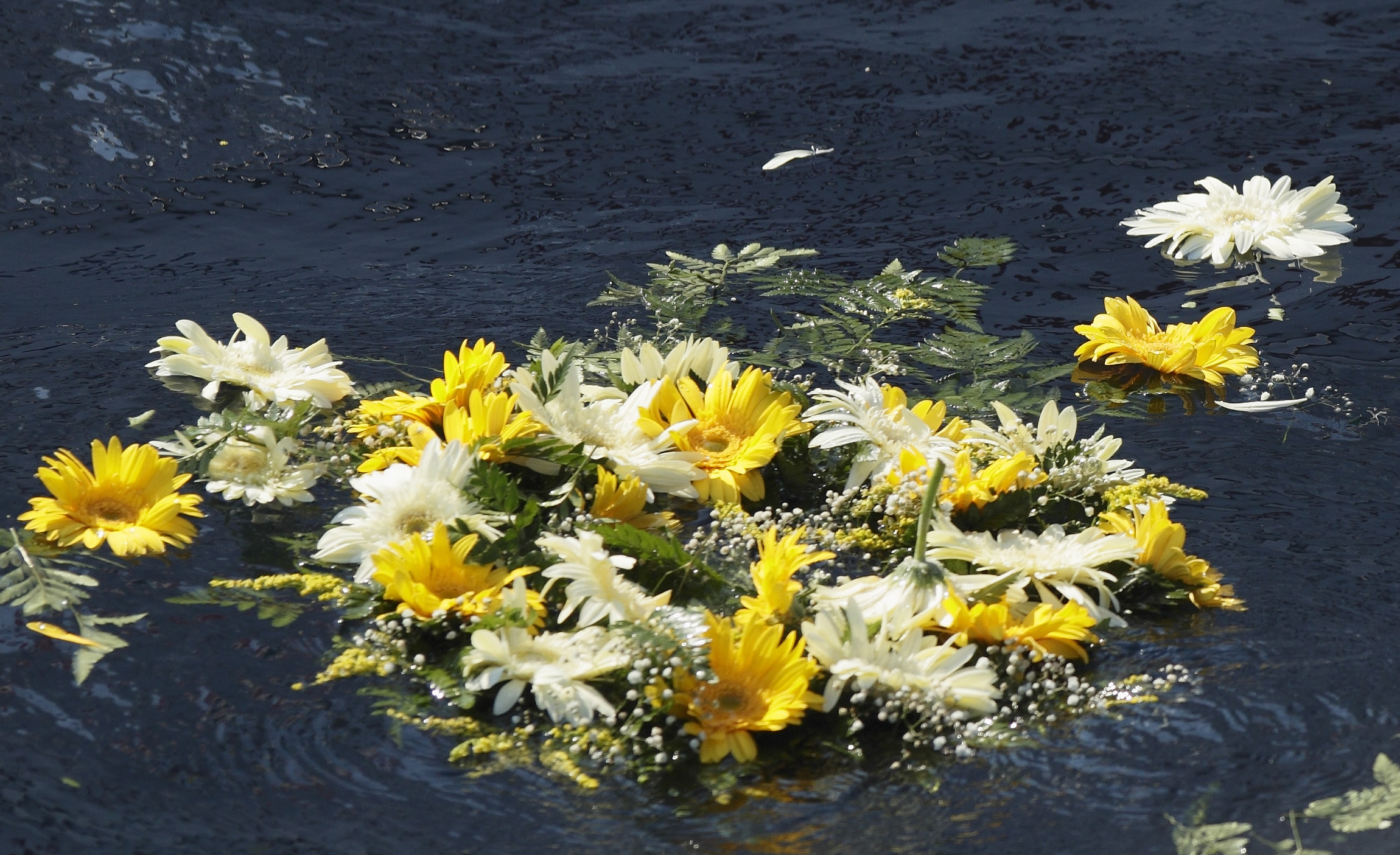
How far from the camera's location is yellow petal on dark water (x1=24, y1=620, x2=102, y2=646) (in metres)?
1.87

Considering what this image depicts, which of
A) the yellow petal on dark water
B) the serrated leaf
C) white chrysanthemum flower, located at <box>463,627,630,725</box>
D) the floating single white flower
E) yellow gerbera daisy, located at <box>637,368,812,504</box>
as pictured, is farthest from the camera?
the floating single white flower

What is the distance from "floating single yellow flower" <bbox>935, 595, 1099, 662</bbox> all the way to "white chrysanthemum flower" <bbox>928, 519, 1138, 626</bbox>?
58 millimetres

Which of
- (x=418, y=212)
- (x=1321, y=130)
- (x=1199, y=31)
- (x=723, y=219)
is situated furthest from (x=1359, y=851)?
(x=1199, y=31)

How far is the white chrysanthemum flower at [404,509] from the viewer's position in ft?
6.28

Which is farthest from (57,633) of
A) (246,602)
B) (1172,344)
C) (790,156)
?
(790,156)

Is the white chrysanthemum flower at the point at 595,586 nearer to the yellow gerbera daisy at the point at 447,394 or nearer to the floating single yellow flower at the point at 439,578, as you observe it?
the floating single yellow flower at the point at 439,578

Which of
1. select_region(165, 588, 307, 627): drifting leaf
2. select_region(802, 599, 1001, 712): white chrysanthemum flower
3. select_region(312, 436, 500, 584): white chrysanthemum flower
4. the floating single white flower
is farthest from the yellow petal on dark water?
the floating single white flower

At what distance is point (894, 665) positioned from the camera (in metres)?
1.70

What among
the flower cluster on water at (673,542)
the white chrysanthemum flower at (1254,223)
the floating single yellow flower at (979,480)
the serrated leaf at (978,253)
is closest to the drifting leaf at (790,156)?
the serrated leaf at (978,253)

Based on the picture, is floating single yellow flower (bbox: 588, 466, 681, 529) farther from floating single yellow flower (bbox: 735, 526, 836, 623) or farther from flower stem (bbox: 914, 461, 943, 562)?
flower stem (bbox: 914, 461, 943, 562)

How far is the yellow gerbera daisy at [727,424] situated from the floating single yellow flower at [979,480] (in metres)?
0.21

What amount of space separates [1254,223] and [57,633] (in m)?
2.76

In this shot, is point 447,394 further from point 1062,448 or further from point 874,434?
point 1062,448

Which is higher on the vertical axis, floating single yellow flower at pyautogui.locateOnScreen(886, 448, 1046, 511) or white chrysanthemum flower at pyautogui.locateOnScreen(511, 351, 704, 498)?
white chrysanthemum flower at pyautogui.locateOnScreen(511, 351, 704, 498)
